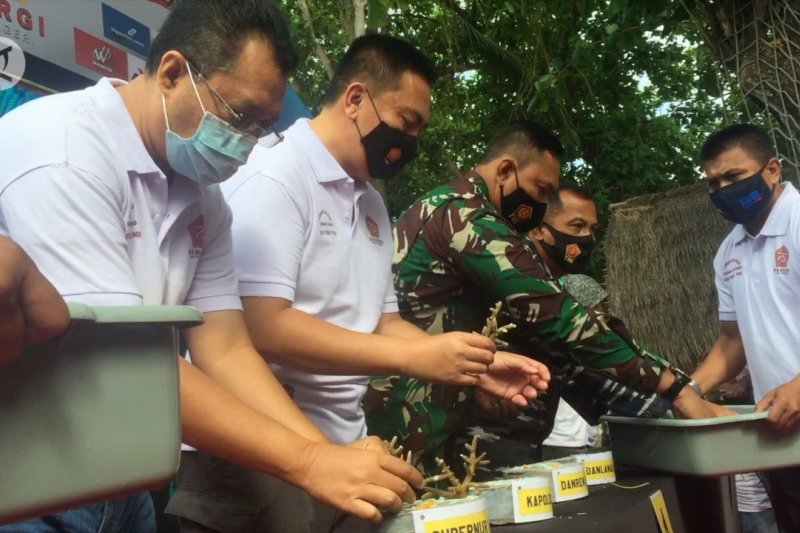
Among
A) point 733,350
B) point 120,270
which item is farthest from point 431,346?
point 733,350

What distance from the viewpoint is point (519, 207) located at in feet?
9.12

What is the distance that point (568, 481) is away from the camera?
1.88 m

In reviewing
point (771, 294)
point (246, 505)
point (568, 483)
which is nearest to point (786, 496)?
point (771, 294)

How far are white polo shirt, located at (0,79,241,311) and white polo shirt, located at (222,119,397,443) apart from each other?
0.12m

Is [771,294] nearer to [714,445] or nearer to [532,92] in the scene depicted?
[714,445]

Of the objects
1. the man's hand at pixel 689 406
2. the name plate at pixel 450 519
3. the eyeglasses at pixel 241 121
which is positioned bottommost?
the man's hand at pixel 689 406

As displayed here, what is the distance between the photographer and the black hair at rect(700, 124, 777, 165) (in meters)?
3.50

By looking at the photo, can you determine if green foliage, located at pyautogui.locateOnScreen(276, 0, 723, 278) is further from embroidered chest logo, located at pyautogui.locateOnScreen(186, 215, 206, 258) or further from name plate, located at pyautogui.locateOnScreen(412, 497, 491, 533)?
name plate, located at pyautogui.locateOnScreen(412, 497, 491, 533)

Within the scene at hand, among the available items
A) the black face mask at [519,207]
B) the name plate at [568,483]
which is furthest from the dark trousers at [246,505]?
the black face mask at [519,207]

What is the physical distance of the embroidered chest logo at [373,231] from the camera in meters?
2.11

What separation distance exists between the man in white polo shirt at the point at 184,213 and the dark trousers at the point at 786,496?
2332 millimetres

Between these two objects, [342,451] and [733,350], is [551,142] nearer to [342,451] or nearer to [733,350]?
[733,350]

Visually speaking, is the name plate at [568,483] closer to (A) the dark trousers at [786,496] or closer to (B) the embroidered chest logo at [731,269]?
(A) the dark trousers at [786,496]

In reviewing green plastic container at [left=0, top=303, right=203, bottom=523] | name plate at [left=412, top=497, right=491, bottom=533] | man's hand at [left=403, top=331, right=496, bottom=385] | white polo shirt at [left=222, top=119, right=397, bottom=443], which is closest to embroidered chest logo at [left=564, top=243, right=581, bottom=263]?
white polo shirt at [left=222, top=119, right=397, bottom=443]
